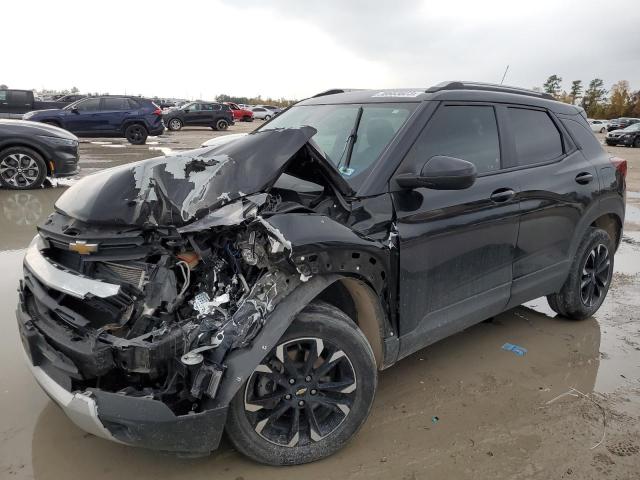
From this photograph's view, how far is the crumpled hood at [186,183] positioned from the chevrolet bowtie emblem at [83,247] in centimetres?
13

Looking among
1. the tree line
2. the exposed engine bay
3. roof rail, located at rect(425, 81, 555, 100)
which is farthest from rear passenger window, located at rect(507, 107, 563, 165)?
the tree line

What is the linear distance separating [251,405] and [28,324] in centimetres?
114

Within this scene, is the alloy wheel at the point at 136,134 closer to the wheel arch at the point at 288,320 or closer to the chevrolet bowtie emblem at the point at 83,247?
the chevrolet bowtie emblem at the point at 83,247

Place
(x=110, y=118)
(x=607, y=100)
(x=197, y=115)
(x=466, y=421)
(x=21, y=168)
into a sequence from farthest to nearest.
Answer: (x=607, y=100)
(x=197, y=115)
(x=110, y=118)
(x=21, y=168)
(x=466, y=421)

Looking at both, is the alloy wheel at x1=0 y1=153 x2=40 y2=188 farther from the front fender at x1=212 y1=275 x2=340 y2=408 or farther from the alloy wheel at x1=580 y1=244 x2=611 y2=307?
the alloy wheel at x1=580 y1=244 x2=611 y2=307

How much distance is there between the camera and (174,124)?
27.7m

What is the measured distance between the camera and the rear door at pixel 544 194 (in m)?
3.54

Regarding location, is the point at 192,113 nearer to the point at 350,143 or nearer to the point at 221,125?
the point at 221,125

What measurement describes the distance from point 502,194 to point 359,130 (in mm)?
1044

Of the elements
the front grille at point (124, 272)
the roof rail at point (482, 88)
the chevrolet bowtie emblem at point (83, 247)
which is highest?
the roof rail at point (482, 88)

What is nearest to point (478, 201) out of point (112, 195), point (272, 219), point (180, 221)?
point (272, 219)

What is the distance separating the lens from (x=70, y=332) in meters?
2.22

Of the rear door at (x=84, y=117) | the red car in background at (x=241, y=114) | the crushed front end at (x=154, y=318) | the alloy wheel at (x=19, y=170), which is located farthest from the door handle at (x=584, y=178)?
the red car in background at (x=241, y=114)

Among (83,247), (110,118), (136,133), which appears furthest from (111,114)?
(83,247)
